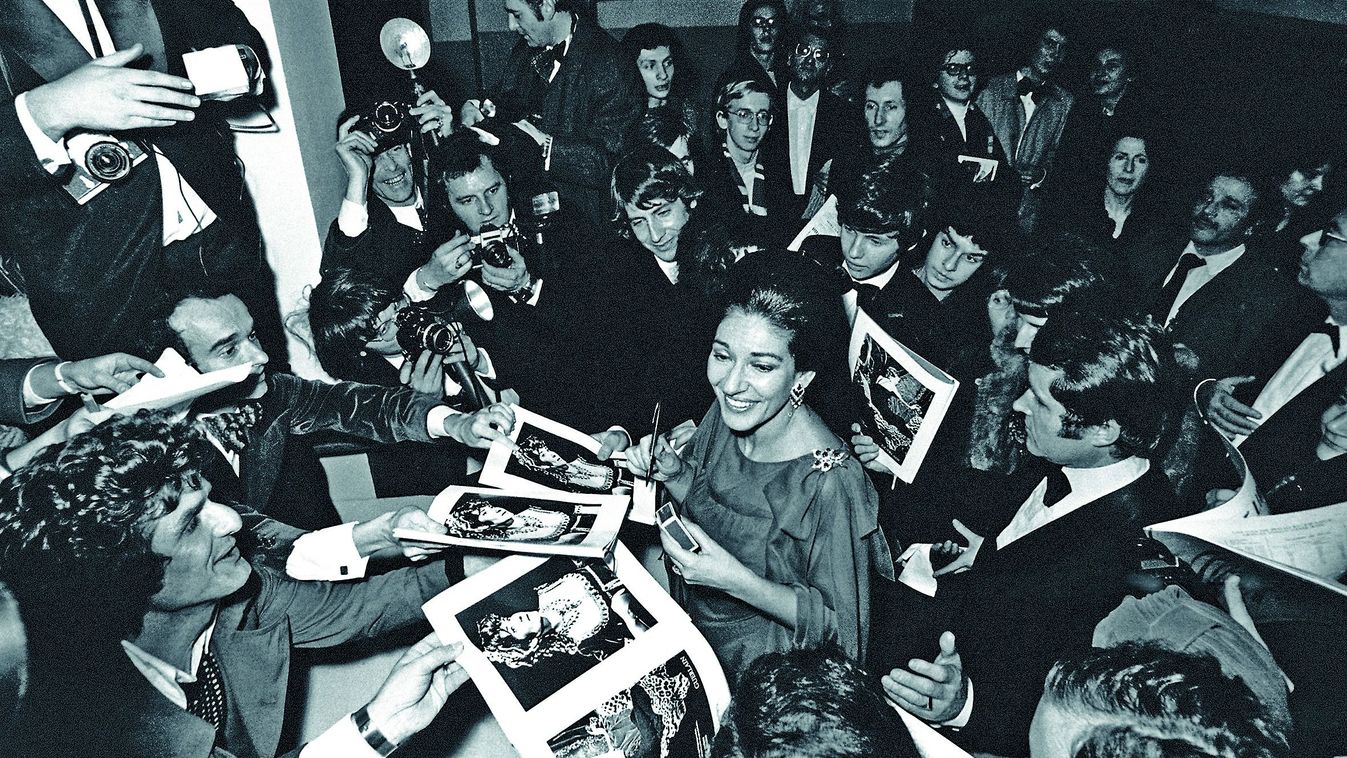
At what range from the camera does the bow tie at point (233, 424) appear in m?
2.17

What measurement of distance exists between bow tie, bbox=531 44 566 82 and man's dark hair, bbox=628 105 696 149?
2.03 ft

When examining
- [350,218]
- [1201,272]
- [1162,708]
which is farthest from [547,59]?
[1162,708]

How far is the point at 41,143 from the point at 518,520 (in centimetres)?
160

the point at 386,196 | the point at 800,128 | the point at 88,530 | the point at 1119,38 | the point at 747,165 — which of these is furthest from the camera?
the point at 800,128

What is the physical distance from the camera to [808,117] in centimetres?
405

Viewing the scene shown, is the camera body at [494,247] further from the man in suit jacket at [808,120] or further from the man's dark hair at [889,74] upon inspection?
the man's dark hair at [889,74]

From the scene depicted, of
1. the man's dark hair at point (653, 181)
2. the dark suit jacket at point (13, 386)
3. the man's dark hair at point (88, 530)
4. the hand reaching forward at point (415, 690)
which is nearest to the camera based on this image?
the man's dark hair at point (88, 530)

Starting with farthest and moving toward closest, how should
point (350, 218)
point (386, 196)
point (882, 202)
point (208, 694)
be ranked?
point (386, 196) < point (350, 218) < point (882, 202) < point (208, 694)

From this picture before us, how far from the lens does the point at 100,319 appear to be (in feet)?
6.75

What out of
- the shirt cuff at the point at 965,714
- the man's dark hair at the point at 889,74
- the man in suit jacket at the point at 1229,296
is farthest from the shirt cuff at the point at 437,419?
the man in suit jacket at the point at 1229,296

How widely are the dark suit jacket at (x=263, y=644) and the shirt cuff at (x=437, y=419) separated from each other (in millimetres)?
612

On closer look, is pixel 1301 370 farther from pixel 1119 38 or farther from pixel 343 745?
pixel 343 745

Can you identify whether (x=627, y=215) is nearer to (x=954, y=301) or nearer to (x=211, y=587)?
(x=954, y=301)

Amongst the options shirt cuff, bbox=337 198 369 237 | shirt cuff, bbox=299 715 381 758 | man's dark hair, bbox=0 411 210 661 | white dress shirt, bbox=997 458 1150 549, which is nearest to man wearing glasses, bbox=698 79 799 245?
shirt cuff, bbox=337 198 369 237
